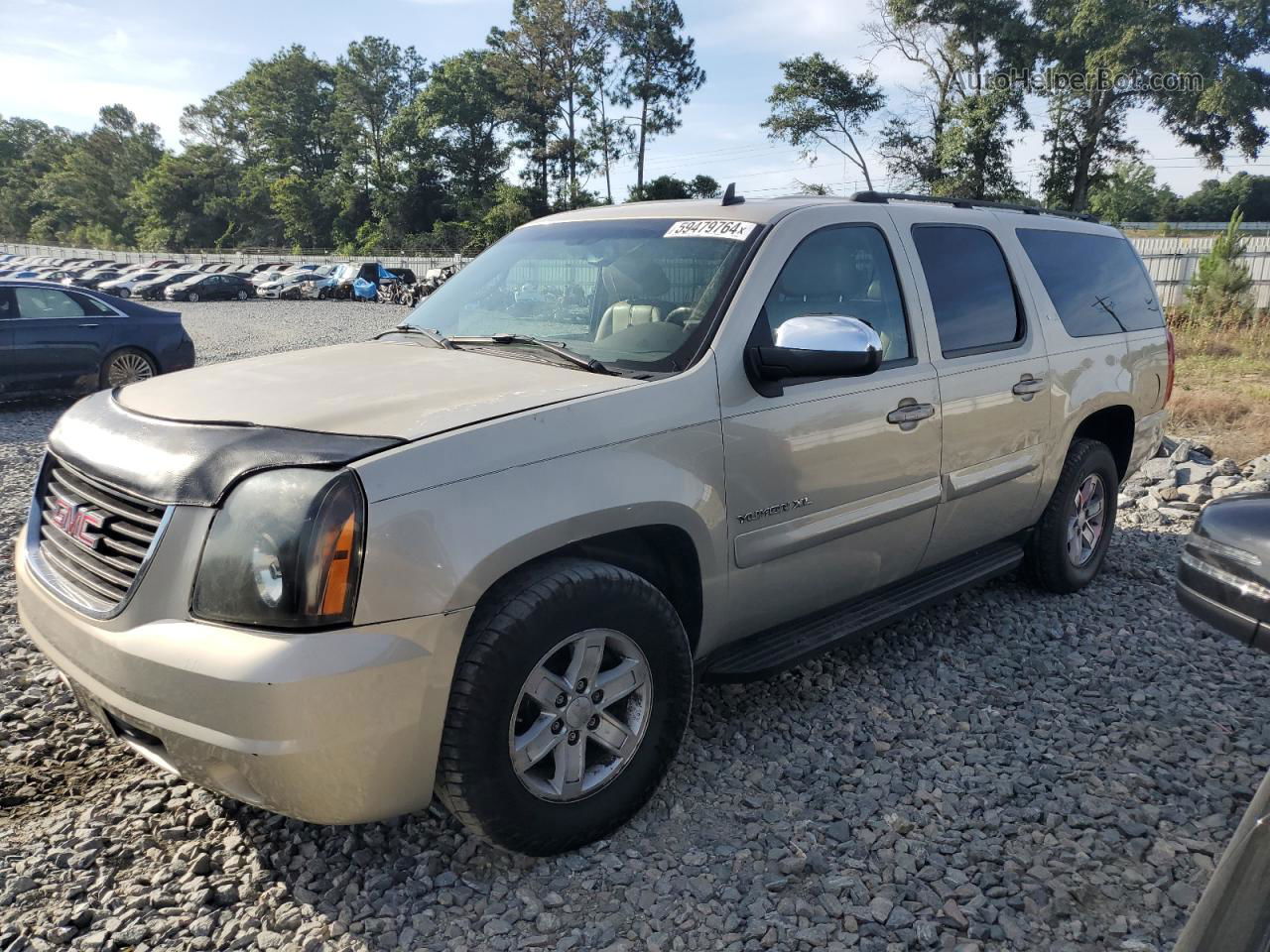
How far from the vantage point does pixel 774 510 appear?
3049mm

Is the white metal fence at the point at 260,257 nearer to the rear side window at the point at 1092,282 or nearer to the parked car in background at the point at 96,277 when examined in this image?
the parked car in background at the point at 96,277

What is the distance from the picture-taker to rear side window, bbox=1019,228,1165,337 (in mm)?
4449

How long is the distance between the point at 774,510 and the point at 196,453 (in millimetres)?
1732

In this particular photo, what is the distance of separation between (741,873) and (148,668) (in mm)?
1668

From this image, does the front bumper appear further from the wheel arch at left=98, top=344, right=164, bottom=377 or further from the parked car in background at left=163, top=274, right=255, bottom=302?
the parked car in background at left=163, top=274, right=255, bottom=302

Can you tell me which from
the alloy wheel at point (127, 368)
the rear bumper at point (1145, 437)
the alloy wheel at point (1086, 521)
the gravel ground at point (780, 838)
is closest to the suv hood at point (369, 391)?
the gravel ground at point (780, 838)

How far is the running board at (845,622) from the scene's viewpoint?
3.07 meters

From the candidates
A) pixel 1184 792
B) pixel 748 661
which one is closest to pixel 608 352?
pixel 748 661

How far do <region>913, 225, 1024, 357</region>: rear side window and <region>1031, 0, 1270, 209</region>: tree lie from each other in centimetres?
3721

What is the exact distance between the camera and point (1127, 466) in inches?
199

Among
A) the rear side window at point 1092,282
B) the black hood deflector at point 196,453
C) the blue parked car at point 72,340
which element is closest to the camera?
the black hood deflector at point 196,453

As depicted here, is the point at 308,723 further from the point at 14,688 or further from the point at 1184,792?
the point at 1184,792

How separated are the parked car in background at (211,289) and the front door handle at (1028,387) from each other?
3820 cm

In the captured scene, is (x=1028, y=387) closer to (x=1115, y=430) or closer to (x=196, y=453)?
(x=1115, y=430)
